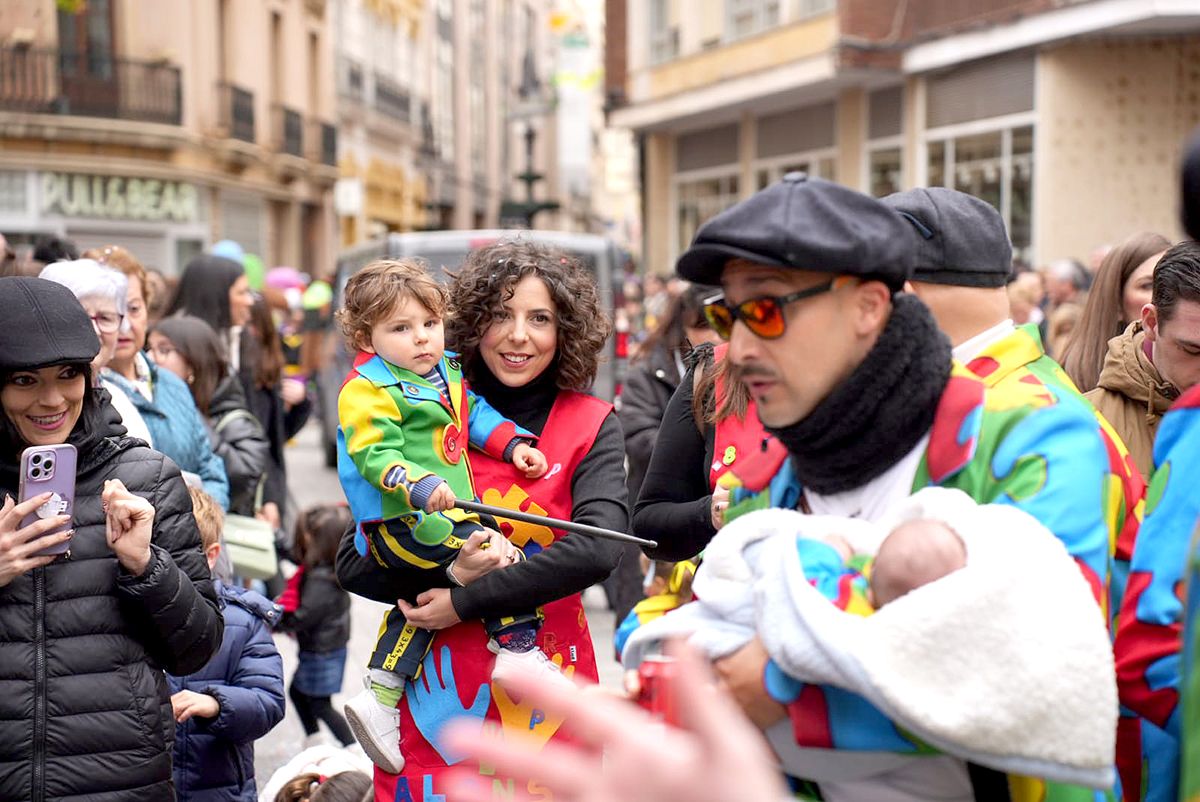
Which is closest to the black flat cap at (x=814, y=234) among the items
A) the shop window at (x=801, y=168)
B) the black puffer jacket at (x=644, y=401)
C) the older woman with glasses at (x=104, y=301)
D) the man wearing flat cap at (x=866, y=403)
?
the man wearing flat cap at (x=866, y=403)

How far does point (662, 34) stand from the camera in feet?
89.4

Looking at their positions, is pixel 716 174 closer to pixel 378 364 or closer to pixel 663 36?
pixel 663 36

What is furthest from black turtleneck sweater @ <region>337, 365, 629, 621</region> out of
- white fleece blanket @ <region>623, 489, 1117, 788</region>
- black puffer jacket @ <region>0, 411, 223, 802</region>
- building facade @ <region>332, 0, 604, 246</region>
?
building facade @ <region>332, 0, 604, 246</region>

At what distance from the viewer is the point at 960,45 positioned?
1950 cm

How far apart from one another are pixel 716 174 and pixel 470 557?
80.5ft

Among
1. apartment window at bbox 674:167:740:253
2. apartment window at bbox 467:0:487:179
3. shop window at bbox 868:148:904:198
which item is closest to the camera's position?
shop window at bbox 868:148:904:198

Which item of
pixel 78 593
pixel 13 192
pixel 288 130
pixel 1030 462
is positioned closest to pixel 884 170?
pixel 13 192

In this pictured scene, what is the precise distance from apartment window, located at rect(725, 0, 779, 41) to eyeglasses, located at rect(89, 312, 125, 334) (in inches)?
789

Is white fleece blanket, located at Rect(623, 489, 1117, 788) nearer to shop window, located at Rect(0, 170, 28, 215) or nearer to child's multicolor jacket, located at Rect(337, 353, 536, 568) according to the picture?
child's multicolor jacket, located at Rect(337, 353, 536, 568)

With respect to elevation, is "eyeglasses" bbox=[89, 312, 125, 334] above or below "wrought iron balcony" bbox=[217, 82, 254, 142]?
below

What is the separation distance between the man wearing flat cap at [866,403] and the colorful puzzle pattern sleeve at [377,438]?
4.45 ft

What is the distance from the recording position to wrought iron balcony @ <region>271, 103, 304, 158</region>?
104 ft

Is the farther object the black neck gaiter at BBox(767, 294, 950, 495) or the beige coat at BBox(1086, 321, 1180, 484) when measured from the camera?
the beige coat at BBox(1086, 321, 1180, 484)

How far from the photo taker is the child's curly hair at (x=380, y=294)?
3.64m
